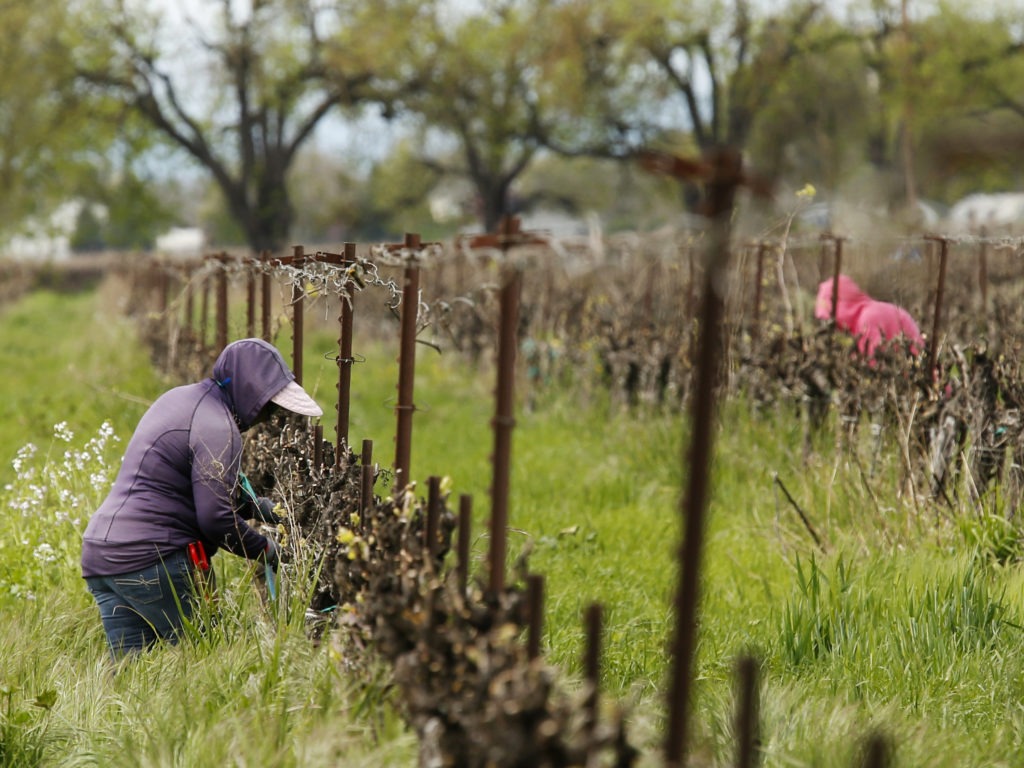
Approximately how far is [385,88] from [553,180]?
24.3m

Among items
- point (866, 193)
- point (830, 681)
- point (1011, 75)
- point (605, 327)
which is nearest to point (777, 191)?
point (866, 193)

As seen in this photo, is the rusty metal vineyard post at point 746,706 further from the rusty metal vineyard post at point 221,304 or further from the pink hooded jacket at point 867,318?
the rusty metal vineyard post at point 221,304

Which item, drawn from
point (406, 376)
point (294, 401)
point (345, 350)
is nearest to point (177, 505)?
point (294, 401)

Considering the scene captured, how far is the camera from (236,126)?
3453 cm

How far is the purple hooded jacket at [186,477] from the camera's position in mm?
3836

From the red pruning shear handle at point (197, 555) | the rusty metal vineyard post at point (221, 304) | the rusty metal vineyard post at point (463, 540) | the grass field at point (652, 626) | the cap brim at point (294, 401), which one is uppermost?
the rusty metal vineyard post at point (221, 304)

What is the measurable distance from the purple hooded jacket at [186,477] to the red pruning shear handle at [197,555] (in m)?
0.04

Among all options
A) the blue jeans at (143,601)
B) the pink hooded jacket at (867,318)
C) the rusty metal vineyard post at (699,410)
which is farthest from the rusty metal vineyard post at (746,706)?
the pink hooded jacket at (867,318)

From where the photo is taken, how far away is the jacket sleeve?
12.5ft

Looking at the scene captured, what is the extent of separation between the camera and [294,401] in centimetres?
396

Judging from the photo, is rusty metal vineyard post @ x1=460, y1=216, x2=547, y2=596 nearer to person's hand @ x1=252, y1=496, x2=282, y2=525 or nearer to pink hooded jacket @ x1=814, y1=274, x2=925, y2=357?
person's hand @ x1=252, y1=496, x2=282, y2=525

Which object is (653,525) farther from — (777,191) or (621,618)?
(777,191)

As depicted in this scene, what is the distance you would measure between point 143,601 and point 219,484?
19.5 inches

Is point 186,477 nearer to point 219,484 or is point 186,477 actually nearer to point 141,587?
point 219,484
